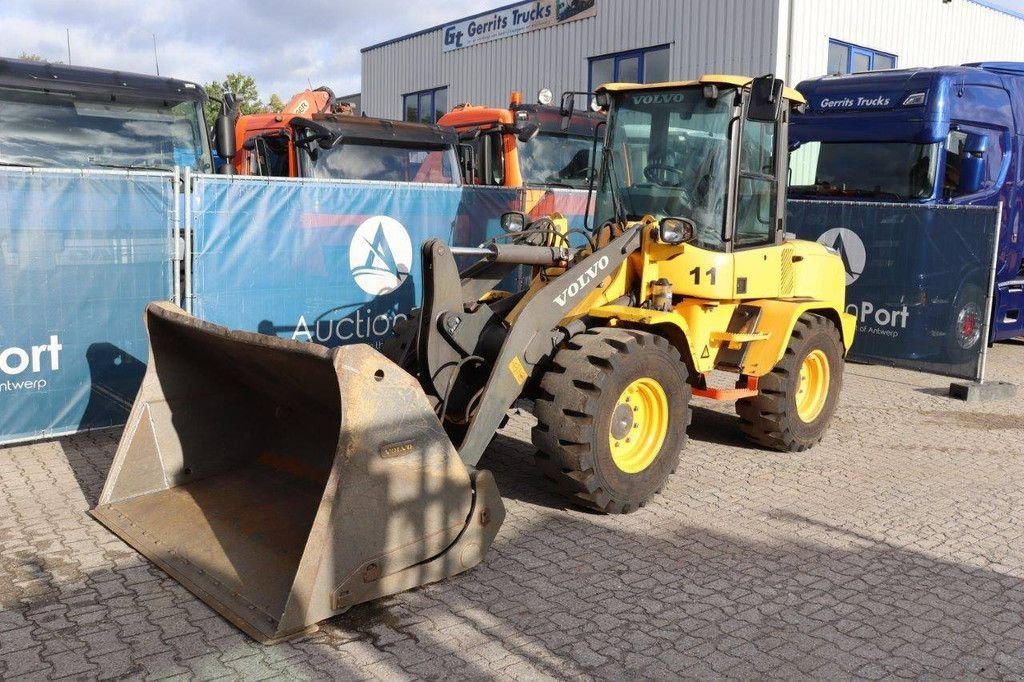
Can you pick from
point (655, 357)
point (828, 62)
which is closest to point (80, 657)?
point (655, 357)

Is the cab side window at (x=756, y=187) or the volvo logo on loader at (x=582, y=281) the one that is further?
the cab side window at (x=756, y=187)

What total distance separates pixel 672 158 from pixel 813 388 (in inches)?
A: 87.6

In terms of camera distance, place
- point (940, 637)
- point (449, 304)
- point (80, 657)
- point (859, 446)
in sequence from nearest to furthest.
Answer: point (80, 657) < point (940, 637) < point (449, 304) < point (859, 446)

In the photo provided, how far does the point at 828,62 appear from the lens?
1659 cm

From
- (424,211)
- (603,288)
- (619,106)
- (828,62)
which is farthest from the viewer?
(828,62)

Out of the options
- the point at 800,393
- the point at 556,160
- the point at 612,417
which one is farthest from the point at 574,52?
the point at 612,417

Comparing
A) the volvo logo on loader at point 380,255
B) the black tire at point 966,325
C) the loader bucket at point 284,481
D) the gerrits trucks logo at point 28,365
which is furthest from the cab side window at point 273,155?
the black tire at point 966,325

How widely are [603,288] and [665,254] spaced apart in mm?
494

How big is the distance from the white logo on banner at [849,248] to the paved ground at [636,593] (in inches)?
165

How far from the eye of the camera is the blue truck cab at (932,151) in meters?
10.1

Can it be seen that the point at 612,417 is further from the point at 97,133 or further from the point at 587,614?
the point at 97,133

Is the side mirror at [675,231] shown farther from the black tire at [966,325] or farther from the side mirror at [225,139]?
the side mirror at [225,139]

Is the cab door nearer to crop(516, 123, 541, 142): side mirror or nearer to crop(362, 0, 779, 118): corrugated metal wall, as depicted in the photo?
crop(516, 123, 541, 142): side mirror

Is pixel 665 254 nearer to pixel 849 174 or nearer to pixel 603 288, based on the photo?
pixel 603 288
